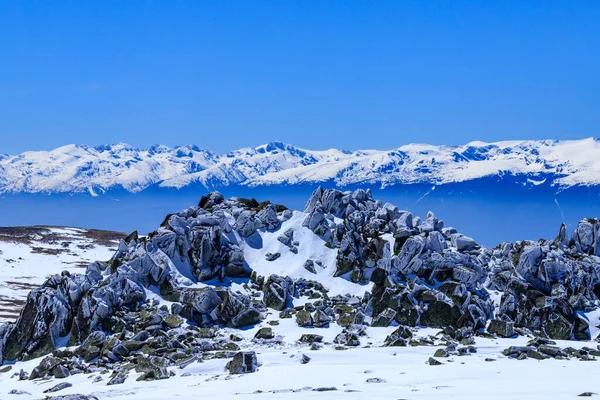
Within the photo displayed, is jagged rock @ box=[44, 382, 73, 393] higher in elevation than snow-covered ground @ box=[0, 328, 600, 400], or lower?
lower

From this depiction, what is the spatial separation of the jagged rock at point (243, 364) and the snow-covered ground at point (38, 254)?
43.5 m

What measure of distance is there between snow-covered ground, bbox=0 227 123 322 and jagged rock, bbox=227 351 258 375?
43507 mm

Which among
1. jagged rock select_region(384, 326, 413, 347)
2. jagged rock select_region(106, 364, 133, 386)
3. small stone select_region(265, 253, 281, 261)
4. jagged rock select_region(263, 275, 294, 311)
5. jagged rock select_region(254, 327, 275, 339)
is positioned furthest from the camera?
small stone select_region(265, 253, 281, 261)

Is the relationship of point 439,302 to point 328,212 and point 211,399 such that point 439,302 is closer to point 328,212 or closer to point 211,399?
point 328,212

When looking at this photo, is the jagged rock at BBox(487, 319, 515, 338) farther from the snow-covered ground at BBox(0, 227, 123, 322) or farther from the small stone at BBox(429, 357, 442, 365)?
the snow-covered ground at BBox(0, 227, 123, 322)

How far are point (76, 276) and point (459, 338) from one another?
94.6ft

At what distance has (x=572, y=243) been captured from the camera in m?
53.2

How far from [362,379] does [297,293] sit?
19235 millimetres

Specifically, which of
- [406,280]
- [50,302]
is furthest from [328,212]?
[50,302]

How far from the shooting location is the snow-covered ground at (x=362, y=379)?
2577 cm

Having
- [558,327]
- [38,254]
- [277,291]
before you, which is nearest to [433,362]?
[558,327]

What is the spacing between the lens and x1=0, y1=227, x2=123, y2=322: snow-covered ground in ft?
301

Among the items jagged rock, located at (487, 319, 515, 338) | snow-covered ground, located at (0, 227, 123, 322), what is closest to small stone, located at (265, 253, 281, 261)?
jagged rock, located at (487, 319, 515, 338)

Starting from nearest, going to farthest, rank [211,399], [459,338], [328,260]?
[211,399]
[459,338]
[328,260]
